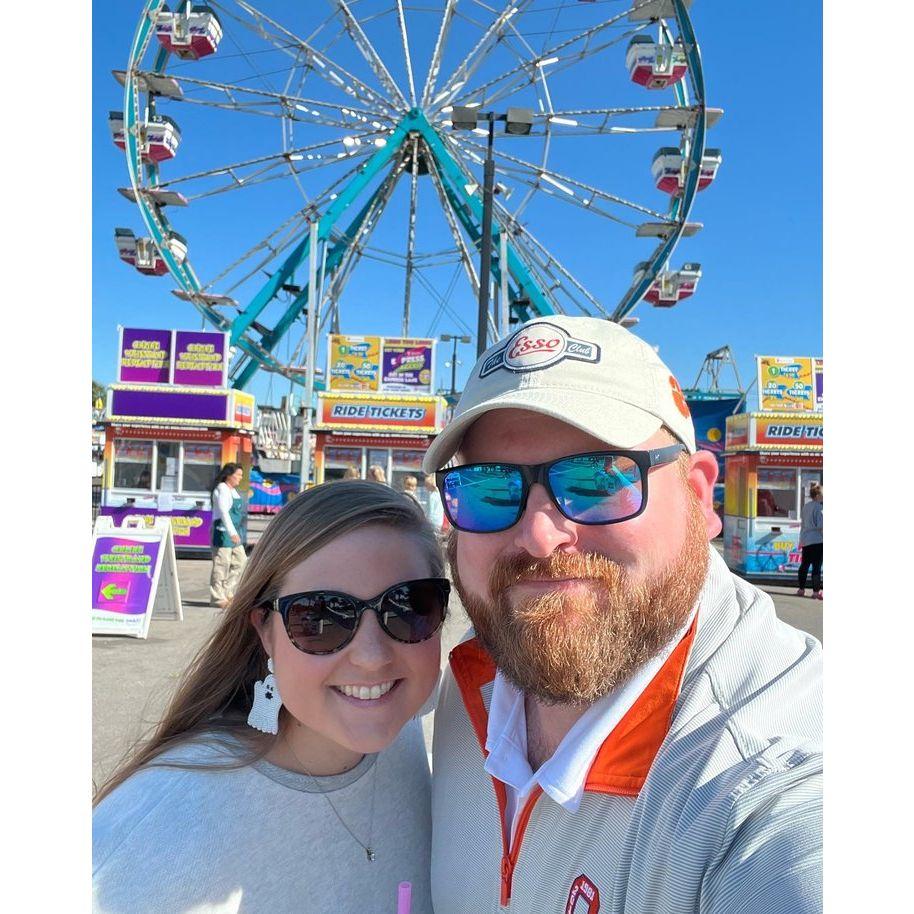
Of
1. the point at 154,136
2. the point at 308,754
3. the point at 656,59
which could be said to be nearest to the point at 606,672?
the point at 308,754

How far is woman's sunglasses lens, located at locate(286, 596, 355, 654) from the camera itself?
1.44m

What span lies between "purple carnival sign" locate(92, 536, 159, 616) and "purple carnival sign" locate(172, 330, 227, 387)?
262 inches

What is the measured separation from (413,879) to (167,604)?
651 cm

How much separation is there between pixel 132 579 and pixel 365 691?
6.10m

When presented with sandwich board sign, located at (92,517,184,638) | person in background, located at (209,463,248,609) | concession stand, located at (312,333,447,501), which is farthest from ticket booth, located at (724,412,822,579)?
sandwich board sign, located at (92,517,184,638)

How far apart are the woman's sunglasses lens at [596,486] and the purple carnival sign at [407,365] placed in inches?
516

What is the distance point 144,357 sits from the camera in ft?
42.3

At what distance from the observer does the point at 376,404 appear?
13672 mm

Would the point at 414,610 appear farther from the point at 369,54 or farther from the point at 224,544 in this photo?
the point at 369,54

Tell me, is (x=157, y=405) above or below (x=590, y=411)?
above

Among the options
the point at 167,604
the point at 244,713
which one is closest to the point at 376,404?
the point at 167,604
